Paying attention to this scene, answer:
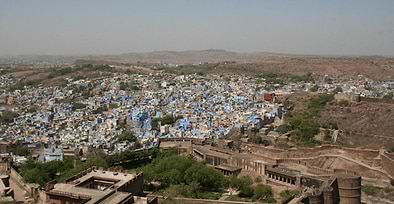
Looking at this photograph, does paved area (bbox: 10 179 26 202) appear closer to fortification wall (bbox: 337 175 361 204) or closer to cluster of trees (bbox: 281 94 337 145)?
fortification wall (bbox: 337 175 361 204)

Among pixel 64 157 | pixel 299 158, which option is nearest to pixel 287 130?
pixel 299 158

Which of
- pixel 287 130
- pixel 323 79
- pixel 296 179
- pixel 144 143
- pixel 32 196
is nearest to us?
pixel 32 196

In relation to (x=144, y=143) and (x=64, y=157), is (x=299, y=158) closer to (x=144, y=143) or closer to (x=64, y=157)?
(x=144, y=143)

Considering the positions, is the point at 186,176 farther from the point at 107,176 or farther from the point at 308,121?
the point at 308,121

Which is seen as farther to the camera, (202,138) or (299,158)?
(202,138)

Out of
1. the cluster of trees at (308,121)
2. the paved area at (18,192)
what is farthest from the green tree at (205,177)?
the cluster of trees at (308,121)

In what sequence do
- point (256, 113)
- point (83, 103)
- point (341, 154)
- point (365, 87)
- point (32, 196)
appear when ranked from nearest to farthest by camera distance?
point (32, 196)
point (341, 154)
point (256, 113)
point (83, 103)
point (365, 87)

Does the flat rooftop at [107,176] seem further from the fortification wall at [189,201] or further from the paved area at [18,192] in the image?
the paved area at [18,192]

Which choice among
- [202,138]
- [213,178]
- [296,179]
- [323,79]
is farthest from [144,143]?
[323,79]
